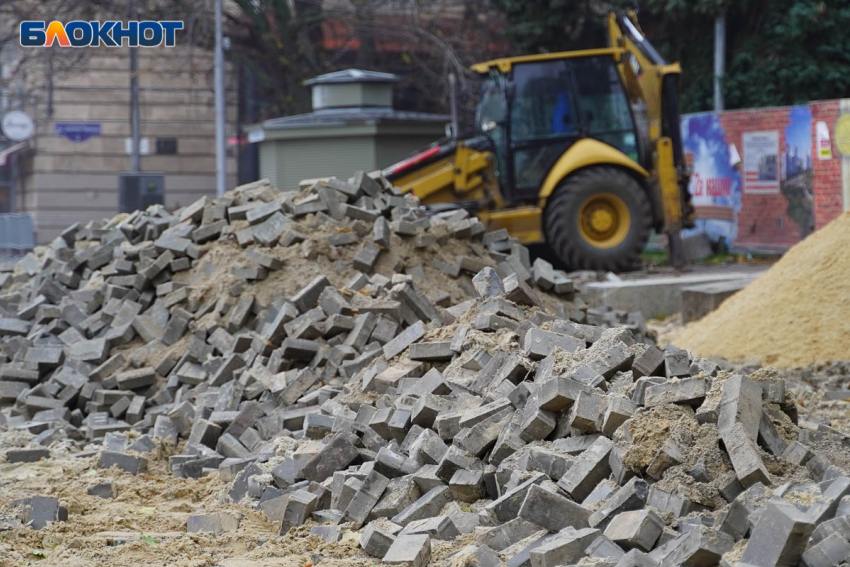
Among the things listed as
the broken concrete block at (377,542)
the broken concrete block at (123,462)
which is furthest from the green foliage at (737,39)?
the broken concrete block at (377,542)

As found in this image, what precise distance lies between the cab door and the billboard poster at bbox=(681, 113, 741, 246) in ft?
19.7

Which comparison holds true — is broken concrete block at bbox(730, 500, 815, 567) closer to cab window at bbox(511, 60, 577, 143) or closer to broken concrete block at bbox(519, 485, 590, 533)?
broken concrete block at bbox(519, 485, 590, 533)

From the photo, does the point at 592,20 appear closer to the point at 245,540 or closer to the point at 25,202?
→ the point at 25,202

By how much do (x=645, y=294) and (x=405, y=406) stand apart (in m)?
8.56

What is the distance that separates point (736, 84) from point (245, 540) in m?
20.0

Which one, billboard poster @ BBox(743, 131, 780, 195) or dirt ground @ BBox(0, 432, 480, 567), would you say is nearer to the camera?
dirt ground @ BBox(0, 432, 480, 567)

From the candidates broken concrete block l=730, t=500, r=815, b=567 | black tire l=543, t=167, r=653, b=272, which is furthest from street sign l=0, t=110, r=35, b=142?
broken concrete block l=730, t=500, r=815, b=567

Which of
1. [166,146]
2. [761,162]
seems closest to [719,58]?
[761,162]

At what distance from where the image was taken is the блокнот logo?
14.9 meters

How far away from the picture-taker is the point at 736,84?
23.0m

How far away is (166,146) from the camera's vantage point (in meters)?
28.3

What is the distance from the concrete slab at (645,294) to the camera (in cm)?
1390

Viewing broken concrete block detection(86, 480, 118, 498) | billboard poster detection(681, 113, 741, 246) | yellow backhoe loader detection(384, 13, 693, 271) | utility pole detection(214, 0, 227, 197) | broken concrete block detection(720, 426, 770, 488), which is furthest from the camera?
utility pole detection(214, 0, 227, 197)

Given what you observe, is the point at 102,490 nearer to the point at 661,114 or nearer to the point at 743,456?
the point at 743,456
